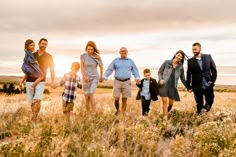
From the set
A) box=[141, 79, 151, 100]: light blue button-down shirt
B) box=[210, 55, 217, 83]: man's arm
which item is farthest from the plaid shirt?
box=[210, 55, 217, 83]: man's arm

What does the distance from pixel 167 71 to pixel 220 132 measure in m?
4.91

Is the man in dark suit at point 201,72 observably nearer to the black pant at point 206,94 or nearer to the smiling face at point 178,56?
the black pant at point 206,94

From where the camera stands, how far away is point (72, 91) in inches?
440

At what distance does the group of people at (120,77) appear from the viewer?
1066 cm

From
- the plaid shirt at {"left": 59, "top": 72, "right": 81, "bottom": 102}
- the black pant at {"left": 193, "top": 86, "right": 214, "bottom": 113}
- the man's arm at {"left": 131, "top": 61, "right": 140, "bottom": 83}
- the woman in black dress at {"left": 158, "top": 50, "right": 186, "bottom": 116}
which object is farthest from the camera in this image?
the man's arm at {"left": 131, "top": 61, "right": 140, "bottom": 83}

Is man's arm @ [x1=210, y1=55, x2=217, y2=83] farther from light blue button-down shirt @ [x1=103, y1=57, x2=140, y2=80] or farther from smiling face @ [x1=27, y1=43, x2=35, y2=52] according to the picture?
smiling face @ [x1=27, y1=43, x2=35, y2=52]

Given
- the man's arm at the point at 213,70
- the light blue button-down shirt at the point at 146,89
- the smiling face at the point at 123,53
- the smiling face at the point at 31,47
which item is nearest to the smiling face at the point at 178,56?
the man's arm at the point at 213,70

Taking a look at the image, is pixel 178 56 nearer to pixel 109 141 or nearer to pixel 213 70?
pixel 213 70

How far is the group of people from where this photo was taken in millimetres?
10663

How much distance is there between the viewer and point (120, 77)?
12.6 m

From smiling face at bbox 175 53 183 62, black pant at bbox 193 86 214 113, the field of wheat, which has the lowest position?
the field of wheat

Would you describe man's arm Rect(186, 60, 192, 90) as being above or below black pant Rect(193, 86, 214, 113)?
above

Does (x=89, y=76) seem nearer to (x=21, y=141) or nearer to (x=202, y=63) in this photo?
(x=202, y=63)

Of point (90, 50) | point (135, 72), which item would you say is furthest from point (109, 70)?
point (90, 50)
